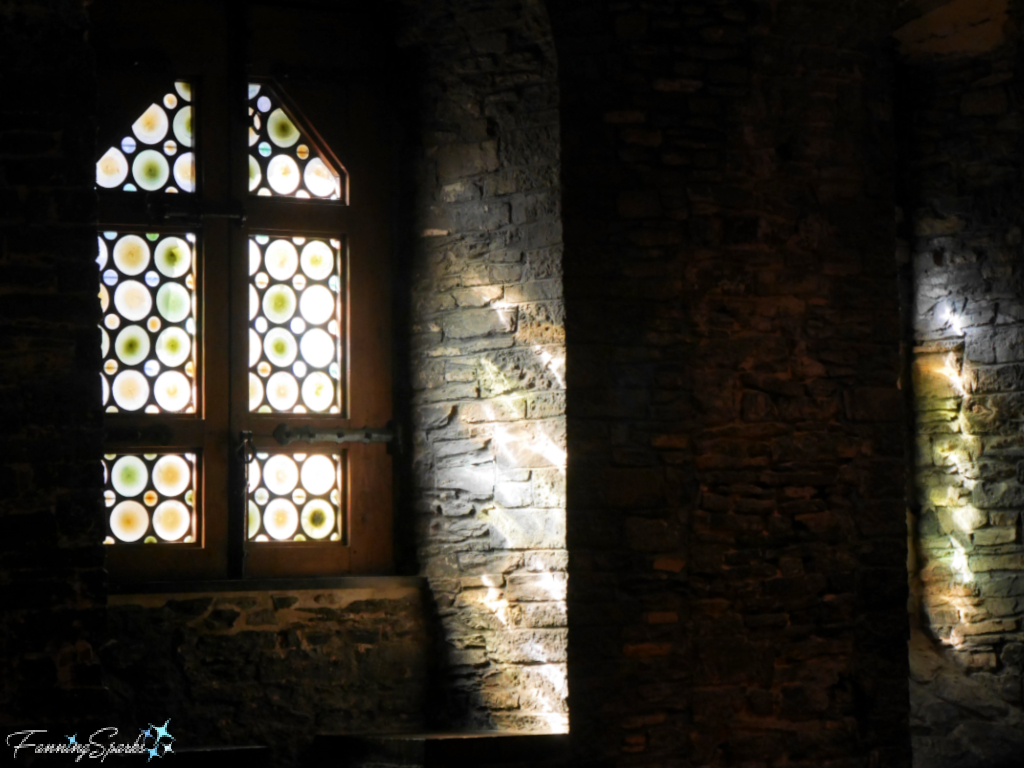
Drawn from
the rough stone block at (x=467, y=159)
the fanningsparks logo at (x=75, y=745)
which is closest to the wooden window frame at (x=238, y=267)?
the rough stone block at (x=467, y=159)

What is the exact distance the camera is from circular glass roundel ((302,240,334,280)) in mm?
5320

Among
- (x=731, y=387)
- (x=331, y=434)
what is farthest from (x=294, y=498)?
(x=731, y=387)

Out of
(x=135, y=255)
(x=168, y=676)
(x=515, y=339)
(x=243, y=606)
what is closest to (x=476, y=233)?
(x=515, y=339)

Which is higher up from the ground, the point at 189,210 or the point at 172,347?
the point at 189,210

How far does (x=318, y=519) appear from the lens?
207 inches

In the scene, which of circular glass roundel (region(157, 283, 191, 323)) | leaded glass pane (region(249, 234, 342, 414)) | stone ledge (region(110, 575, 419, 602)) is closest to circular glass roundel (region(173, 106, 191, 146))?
leaded glass pane (region(249, 234, 342, 414))

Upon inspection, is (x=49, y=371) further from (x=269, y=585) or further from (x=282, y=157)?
(x=282, y=157)

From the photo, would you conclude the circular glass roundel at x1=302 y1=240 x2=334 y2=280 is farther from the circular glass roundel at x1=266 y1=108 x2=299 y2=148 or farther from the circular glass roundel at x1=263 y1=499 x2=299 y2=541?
the circular glass roundel at x1=263 y1=499 x2=299 y2=541

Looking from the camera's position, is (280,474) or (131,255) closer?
(131,255)

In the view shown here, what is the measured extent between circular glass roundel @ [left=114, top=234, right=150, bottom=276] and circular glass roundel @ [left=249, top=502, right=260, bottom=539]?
992mm

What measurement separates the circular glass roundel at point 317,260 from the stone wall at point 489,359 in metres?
0.33

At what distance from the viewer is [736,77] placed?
200 inches

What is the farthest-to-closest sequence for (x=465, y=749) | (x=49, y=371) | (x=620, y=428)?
(x=620, y=428) < (x=465, y=749) < (x=49, y=371)

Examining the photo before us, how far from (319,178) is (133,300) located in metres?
0.89
